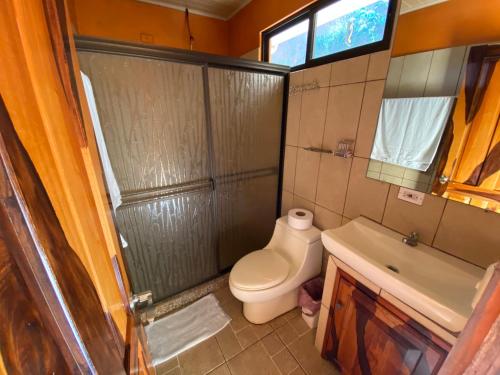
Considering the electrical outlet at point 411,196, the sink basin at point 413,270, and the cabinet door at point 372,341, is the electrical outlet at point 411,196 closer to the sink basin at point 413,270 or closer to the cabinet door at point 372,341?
the sink basin at point 413,270

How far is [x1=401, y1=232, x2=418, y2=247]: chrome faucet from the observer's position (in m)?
1.07

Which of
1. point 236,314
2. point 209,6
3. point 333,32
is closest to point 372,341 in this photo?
point 236,314

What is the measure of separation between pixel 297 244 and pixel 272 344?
0.71 metres

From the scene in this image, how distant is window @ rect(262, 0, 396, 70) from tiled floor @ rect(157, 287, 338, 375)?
76.4 inches

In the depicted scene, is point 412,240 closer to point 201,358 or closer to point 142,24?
point 201,358

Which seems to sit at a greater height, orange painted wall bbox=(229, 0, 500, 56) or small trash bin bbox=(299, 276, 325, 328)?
orange painted wall bbox=(229, 0, 500, 56)

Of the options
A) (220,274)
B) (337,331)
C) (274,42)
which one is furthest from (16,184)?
(274,42)

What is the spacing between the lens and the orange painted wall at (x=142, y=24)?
73.5 inches

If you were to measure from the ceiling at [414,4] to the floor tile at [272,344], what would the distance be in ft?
6.86

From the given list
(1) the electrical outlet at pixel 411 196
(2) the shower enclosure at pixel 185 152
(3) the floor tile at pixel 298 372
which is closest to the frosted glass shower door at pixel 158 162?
(2) the shower enclosure at pixel 185 152

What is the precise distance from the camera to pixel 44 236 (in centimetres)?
25

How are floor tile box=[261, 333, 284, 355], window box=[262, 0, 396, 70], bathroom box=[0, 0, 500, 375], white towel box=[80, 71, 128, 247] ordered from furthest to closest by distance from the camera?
floor tile box=[261, 333, 284, 355], window box=[262, 0, 396, 70], white towel box=[80, 71, 128, 247], bathroom box=[0, 0, 500, 375]

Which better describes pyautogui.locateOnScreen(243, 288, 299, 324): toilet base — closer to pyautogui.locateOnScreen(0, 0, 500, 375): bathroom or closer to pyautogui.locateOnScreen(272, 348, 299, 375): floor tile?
pyautogui.locateOnScreen(0, 0, 500, 375): bathroom

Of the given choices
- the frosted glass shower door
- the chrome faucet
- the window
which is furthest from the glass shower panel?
the chrome faucet
